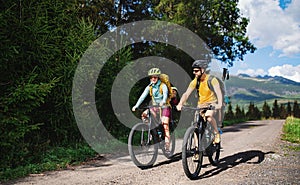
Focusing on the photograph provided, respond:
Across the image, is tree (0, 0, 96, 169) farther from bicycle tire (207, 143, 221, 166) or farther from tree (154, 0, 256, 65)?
tree (154, 0, 256, 65)

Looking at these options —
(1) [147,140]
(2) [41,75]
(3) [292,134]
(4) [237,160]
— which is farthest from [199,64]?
(3) [292,134]

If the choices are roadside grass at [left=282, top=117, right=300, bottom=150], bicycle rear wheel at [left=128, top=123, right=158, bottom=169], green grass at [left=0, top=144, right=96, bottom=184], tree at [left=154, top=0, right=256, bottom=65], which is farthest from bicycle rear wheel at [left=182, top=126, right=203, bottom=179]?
tree at [left=154, top=0, right=256, bottom=65]

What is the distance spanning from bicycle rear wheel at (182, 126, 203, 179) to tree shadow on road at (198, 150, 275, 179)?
250mm

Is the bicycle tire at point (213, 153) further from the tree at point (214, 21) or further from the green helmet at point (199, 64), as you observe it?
the tree at point (214, 21)

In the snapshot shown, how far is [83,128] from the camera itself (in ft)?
32.3

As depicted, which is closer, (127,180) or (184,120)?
(127,180)

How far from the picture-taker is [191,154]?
603cm

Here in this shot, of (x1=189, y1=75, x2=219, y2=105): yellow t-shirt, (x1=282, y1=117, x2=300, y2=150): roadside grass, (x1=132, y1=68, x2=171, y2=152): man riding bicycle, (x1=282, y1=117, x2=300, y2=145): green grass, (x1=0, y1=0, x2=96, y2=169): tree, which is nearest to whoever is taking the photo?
(x1=189, y1=75, x2=219, y2=105): yellow t-shirt

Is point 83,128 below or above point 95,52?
below

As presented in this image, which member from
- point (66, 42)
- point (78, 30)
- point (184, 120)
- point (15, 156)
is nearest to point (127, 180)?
point (15, 156)

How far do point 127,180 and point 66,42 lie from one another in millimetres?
4959

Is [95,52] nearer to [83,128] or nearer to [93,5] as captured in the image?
[83,128]

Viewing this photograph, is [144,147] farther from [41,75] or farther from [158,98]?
[41,75]

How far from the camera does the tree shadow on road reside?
6.50 metres
